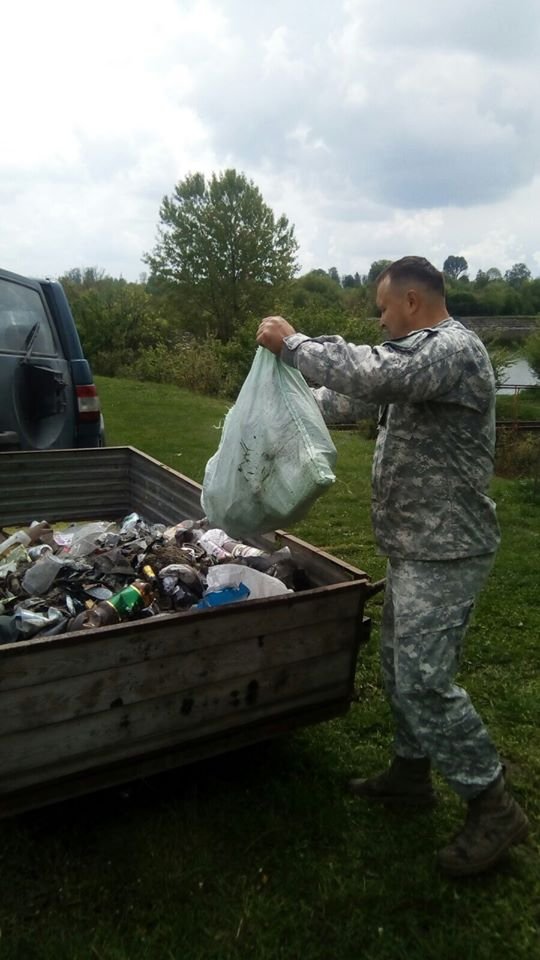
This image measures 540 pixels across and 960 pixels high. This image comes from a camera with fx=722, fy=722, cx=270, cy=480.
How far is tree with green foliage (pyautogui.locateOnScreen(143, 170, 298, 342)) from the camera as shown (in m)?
34.8

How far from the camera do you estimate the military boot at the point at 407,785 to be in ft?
8.64

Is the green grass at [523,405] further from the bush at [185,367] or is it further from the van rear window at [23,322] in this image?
the van rear window at [23,322]

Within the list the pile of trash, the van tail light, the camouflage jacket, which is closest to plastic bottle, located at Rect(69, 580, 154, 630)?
the pile of trash

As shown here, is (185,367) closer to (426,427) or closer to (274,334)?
(274,334)

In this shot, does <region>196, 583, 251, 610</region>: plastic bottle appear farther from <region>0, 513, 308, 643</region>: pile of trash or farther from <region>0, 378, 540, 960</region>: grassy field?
<region>0, 378, 540, 960</region>: grassy field

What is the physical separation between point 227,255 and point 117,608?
113 ft

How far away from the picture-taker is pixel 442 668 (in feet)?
7.44

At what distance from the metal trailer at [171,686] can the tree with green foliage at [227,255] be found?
108 ft

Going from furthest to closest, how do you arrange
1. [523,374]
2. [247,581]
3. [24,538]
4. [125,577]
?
[523,374] < [24,538] < [125,577] < [247,581]

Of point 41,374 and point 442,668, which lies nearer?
point 442,668

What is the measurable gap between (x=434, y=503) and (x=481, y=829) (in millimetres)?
1056

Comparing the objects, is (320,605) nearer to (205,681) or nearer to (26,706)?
(205,681)

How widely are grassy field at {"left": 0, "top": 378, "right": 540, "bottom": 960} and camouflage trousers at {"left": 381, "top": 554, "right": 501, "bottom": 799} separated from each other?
346mm

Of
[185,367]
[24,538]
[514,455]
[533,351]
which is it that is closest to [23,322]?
[24,538]
